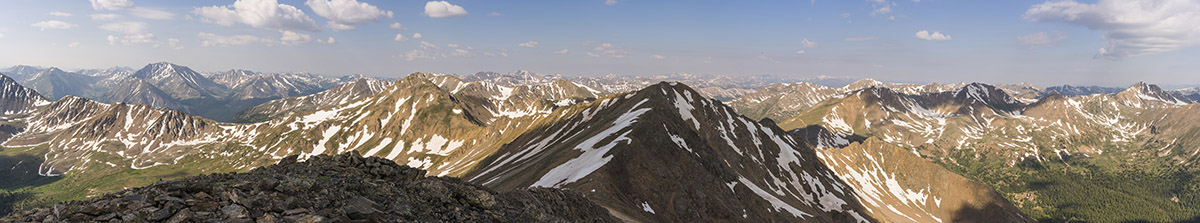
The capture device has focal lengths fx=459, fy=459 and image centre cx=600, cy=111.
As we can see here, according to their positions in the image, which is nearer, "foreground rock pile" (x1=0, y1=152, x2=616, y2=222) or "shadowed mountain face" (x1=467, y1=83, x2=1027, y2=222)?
"foreground rock pile" (x1=0, y1=152, x2=616, y2=222)

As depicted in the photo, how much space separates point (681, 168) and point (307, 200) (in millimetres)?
74240

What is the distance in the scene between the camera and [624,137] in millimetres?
93062

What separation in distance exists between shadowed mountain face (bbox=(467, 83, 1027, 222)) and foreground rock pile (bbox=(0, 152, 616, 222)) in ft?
114

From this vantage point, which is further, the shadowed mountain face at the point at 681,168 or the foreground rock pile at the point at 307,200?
the shadowed mountain face at the point at 681,168

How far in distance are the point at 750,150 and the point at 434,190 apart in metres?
140

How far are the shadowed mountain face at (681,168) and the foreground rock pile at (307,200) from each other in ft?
114

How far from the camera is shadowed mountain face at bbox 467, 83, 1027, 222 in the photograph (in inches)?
3012

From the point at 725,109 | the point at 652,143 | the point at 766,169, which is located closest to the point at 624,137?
the point at 652,143

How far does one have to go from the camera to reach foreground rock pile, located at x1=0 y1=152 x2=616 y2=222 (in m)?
16.2

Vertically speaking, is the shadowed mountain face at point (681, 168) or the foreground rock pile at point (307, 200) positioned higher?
the foreground rock pile at point (307, 200)

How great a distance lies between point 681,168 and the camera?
8825 centimetres

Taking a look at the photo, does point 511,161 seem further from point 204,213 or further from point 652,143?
point 204,213

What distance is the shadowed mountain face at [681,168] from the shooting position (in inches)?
3012

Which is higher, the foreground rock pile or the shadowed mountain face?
the foreground rock pile
